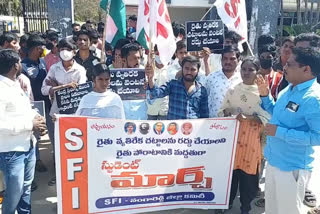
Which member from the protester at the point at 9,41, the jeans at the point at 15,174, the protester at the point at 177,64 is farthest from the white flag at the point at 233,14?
the jeans at the point at 15,174

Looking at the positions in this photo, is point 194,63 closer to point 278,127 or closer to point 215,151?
point 215,151

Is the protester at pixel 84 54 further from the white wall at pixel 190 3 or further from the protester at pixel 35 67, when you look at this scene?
the white wall at pixel 190 3

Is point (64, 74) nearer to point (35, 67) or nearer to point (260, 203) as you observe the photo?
point (35, 67)

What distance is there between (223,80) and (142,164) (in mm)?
1308

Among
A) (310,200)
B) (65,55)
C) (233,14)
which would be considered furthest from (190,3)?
(310,200)

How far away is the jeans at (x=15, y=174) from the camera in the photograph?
2.96 m

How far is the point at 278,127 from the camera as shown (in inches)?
106

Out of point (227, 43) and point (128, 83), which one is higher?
point (227, 43)

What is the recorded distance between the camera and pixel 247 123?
139 inches

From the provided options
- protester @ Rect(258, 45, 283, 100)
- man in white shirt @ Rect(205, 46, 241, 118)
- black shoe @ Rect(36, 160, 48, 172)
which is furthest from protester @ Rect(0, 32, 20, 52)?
protester @ Rect(258, 45, 283, 100)

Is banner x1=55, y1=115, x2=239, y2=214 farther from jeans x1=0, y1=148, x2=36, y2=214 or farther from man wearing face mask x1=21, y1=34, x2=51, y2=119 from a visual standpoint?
man wearing face mask x1=21, y1=34, x2=51, y2=119

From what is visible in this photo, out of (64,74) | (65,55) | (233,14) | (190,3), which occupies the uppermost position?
(190,3)

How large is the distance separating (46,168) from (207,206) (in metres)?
2.46

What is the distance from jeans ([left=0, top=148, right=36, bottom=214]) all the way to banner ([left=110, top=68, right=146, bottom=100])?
1.17 meters
